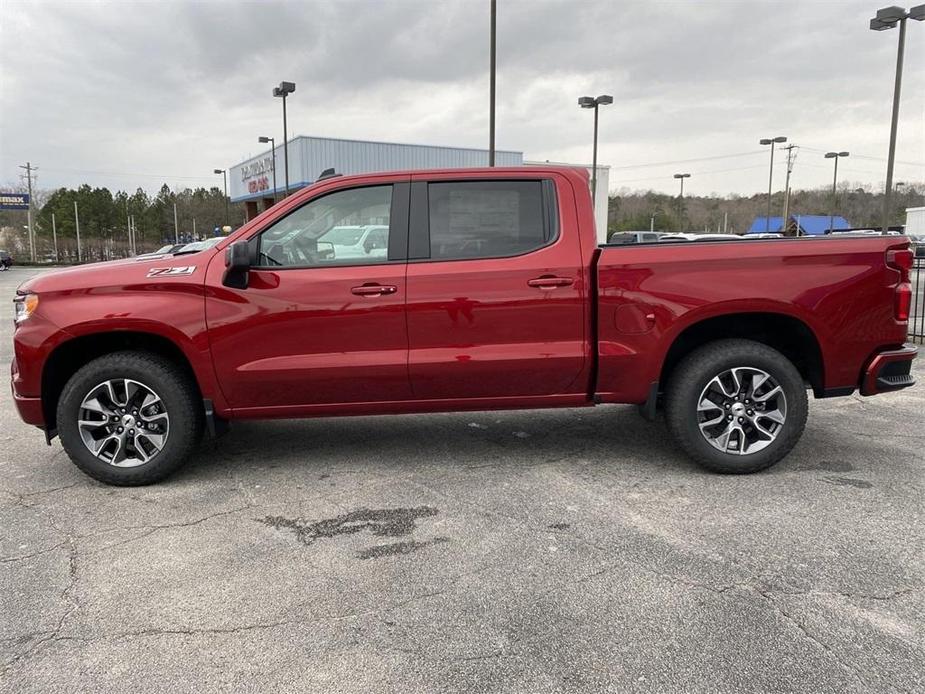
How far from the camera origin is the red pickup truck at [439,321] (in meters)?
4.24

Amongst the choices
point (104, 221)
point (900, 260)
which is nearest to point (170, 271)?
point (900, 260)

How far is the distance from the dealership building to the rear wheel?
28.0 metres

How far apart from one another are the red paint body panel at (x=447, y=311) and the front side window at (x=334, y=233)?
7 centimetres

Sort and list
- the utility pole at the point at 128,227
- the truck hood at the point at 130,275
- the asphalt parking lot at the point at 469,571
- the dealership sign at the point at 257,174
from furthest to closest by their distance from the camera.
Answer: the utility pole at the point at 128,227
the dealership sign at the point at 257,174
the truck hood at the point at 130,275
the asphalt parking lot at the point at 469,571

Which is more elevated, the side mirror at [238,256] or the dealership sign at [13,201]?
the dealership sign at [13,201]

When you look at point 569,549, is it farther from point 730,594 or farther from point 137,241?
point 137,241

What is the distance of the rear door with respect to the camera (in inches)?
168

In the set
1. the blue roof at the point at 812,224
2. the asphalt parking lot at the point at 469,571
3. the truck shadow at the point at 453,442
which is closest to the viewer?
the asphalt parking lot at the point at 469,571

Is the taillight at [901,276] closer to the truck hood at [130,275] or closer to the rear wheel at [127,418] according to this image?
the truck hood at [130,275]

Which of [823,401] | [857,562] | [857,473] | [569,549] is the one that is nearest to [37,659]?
[569,549]

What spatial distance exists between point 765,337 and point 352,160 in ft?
112

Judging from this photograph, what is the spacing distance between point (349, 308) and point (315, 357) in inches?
14.8

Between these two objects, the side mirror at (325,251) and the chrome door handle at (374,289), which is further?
the side mirror at (325,251)

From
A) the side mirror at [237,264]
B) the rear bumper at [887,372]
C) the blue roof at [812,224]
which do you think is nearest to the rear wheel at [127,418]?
the side mirror at [237,264]
